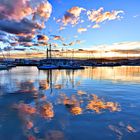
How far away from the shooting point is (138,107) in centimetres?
1614

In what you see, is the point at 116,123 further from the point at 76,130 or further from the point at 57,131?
the point at 57,131

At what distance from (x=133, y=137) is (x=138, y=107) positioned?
631cm

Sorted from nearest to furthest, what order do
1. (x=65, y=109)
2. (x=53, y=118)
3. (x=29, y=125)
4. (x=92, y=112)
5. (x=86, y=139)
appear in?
(x=86, y=139), (x=29, y=125), (x=53, y=118), (x=92, y=112), (x=65, y=109)

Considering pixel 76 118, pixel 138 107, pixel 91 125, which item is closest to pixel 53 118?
pixel 76 118

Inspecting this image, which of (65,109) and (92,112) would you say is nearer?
(92,112)

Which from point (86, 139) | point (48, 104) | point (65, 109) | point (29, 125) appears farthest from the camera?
point (48, 104)

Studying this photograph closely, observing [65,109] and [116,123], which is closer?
[116,123]

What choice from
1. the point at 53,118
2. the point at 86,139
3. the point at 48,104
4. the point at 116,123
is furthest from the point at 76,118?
the point at 48,104

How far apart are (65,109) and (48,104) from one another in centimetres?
205

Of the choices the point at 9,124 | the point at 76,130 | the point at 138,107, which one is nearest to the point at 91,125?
the point at 76,130

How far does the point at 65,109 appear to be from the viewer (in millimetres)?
15547

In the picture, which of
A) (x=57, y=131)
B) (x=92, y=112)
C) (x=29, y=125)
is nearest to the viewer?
(x=57, y=131)

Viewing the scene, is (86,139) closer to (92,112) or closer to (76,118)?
(76,118)

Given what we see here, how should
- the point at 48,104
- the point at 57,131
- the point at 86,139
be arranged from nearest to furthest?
the point at 86,139 < the point at 57,131 < the point at 48,104
